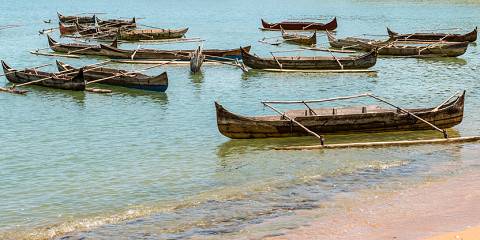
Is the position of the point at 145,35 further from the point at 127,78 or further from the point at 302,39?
the point at 127,78

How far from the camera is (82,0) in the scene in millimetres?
129625

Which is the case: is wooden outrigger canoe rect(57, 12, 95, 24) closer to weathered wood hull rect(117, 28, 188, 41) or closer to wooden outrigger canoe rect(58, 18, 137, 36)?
wooden outrigger canoe rect(58, 18, 137, 36)

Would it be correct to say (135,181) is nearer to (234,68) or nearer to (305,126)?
(305,126)

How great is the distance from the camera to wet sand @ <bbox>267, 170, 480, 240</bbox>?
40.5 feet

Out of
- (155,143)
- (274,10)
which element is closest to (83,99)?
(155,143)

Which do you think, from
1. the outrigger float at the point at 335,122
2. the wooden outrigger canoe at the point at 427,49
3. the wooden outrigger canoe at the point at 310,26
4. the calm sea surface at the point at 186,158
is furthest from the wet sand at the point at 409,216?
the wooden outrigger canoe at the point at 310,26

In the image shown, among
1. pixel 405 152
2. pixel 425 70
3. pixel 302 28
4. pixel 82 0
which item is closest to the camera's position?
pixel 405 152

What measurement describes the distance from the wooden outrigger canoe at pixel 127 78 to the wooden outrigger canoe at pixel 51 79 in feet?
2.48

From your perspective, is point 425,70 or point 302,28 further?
point 302,28

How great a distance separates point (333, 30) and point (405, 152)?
40.7m

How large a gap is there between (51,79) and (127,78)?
374 centimetres

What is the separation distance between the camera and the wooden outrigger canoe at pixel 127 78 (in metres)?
29.8

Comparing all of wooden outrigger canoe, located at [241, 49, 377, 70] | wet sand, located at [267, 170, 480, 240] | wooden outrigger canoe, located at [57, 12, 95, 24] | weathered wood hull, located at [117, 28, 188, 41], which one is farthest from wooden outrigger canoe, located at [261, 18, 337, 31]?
wet sand, located at [267, 170, 480, 240]

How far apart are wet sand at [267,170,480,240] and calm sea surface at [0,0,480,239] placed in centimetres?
87
